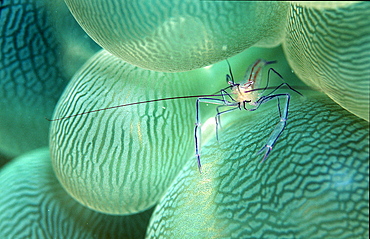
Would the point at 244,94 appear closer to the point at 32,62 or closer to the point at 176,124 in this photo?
the point at 176,124

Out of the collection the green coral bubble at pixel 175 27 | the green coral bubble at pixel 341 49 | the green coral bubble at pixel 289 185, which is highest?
the green coral bubble at pixel 175 27

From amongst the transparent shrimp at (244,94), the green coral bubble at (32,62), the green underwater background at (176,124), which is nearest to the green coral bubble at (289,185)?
the green underwater background at (176,124)

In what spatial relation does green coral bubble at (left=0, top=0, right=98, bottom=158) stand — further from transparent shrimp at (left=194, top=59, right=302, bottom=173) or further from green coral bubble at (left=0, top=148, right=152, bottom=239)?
transparent shrimp at (left=194, top=59, right=302, bottom=173)

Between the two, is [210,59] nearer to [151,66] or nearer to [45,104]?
[151,66]

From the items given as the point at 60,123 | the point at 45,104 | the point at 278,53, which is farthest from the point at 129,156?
the point at 278,53

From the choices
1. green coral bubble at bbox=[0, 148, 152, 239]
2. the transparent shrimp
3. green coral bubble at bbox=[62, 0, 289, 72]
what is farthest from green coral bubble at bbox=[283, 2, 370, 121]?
green coral bubble at bbox=[0, 148, 152, 239]

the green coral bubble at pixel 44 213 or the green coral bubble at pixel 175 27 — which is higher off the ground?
the green coral bubble at pixel 175 27

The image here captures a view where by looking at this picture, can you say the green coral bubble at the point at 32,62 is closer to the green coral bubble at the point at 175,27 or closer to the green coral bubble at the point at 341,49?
the green coral bubble at the point at 175,27
